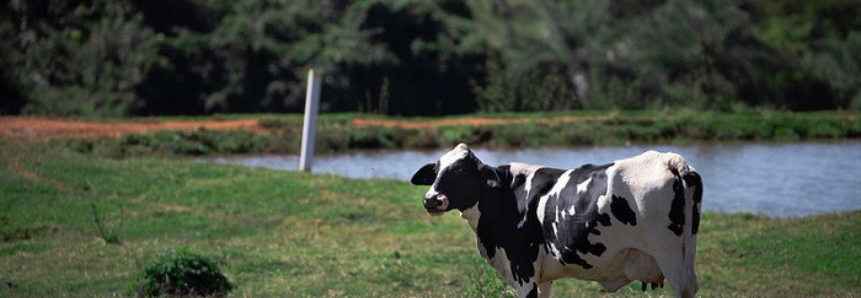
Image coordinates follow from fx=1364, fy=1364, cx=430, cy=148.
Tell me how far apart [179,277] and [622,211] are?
5.90 metres

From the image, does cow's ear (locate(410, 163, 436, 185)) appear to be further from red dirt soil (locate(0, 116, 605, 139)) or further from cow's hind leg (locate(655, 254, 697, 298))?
red dirt soil (locate(0, 116, 605, 139))

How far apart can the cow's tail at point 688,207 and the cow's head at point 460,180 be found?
1.56 meters

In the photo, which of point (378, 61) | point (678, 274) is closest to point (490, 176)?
point (678, 274)

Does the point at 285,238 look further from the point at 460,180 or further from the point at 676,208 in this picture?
the point at 676,208

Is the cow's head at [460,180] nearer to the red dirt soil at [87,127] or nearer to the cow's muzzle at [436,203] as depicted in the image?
the cow's muzzle at [436,203]

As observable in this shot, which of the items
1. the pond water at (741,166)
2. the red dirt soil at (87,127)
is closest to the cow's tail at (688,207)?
the pond water at (741,166)

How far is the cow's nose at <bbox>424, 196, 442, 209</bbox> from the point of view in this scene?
10086mm

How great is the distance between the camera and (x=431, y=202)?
1010cm

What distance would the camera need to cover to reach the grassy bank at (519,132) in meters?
29.0

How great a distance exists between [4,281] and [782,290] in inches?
335

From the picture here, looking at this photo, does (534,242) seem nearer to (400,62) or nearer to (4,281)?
(4,281)

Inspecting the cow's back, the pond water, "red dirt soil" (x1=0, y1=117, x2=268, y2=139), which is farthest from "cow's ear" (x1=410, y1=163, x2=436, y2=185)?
"red dirt soil" (x1=0, y1=117, x2=268, y2=139)

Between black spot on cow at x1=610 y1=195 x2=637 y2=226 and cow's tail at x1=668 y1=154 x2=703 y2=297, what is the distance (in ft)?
1.12

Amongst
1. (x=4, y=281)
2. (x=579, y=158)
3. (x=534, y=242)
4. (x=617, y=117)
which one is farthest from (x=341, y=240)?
(x=617, y=117)
